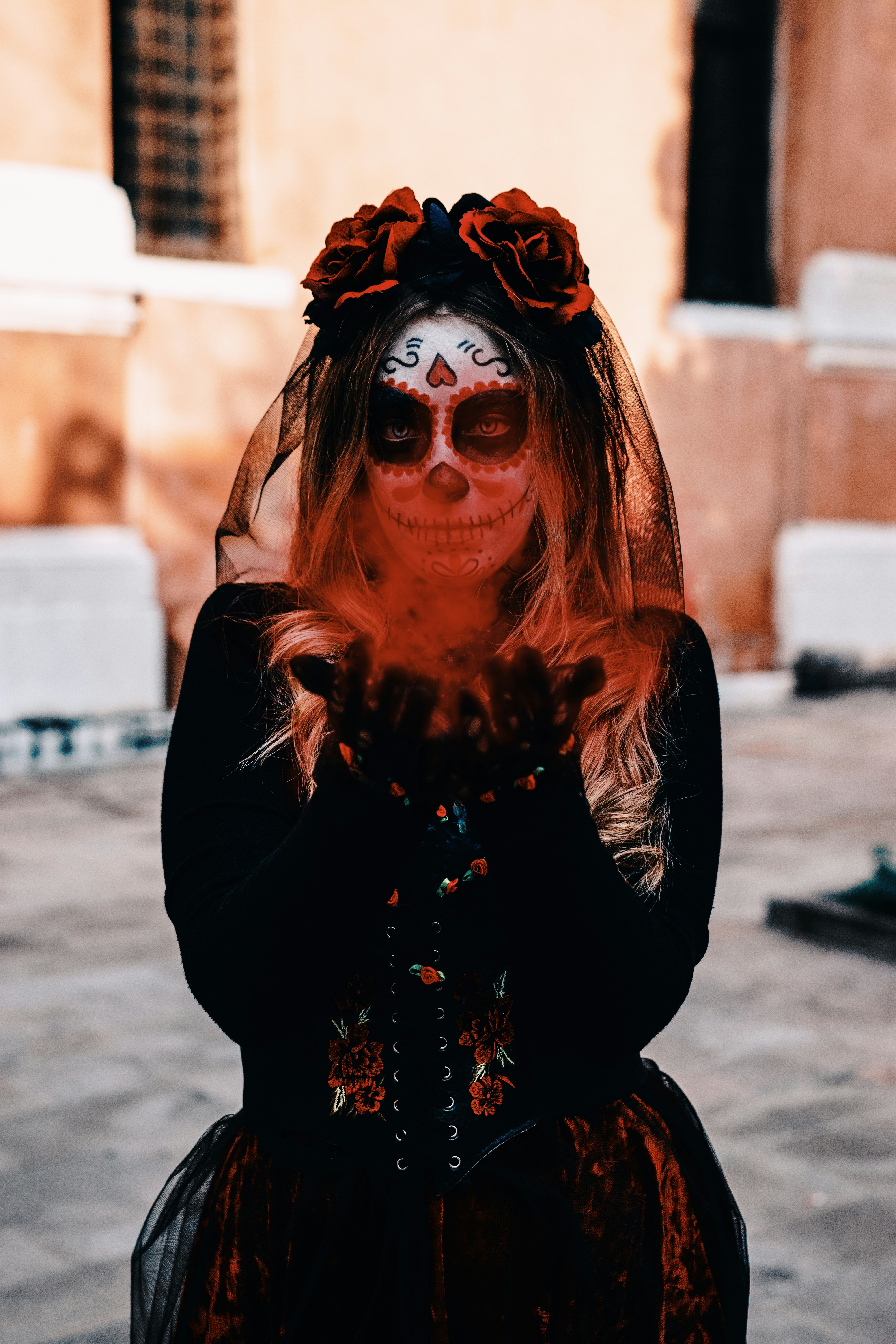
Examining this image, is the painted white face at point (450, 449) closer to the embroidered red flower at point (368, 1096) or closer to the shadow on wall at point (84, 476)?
the embroidered red flower at point (368, 1096)

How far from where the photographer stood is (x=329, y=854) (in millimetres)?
1203

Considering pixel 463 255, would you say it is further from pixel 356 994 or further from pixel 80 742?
pixel 80 742

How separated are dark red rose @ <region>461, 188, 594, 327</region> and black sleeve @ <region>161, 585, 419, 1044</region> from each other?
451 millimetres

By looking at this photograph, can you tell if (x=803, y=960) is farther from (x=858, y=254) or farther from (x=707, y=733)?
(x=858, y=254)

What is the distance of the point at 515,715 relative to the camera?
43.4 inches

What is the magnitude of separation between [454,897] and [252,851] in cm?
21

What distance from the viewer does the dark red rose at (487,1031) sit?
4.68ft

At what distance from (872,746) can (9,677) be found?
18.6 feet

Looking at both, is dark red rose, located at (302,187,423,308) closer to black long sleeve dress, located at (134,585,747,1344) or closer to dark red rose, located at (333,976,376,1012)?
black long sleeve dress, located at (134,585,747,1344)

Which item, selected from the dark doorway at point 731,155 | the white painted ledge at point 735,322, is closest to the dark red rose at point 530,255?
the white painted ledge at point 735,322

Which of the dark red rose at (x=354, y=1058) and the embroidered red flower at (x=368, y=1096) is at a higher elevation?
the dark red rose at (x=354, y=1058)

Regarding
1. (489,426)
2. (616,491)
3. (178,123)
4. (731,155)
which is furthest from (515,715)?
(731,155)

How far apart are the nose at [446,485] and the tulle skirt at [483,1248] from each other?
2.17 ft

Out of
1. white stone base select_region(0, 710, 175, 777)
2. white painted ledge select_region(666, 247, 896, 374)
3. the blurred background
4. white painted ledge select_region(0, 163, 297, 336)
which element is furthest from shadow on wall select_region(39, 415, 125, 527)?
white painted ledge select_region(666, 247, 896, 374)
